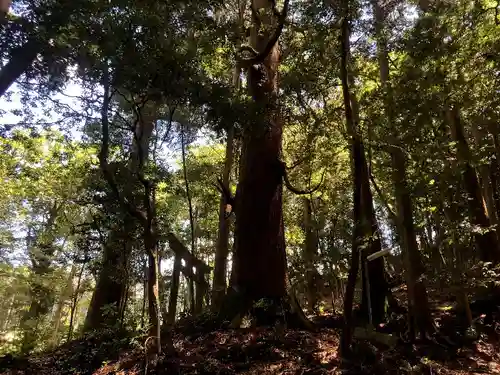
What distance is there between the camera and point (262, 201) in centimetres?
734

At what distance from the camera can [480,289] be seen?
312 inches

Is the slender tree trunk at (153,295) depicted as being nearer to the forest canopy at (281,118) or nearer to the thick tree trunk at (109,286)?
the forest canopy at (281,118)

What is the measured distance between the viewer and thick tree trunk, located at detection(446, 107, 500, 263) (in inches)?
318

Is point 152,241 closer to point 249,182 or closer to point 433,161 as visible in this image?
point 249,182

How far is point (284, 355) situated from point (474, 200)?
5797 millimetres

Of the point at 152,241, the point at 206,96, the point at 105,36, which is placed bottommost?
the point at 152,241

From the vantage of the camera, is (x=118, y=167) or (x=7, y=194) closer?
(x=118, y=167)

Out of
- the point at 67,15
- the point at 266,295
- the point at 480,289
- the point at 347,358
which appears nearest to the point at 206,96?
the point at 67,15

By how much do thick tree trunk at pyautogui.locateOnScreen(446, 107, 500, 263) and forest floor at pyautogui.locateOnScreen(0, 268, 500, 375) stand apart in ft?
4.49

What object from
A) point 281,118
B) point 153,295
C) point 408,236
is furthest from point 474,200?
point 153,295

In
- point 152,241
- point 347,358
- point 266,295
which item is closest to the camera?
point 347,358

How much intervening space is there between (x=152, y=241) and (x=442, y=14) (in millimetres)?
6432

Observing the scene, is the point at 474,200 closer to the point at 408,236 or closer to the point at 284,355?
the point at 408,236

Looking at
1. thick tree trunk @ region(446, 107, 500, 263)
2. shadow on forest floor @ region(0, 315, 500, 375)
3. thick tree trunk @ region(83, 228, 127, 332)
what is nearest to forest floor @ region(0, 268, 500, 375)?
shadow on forest floor @ region(0, 315, 500, 375)
